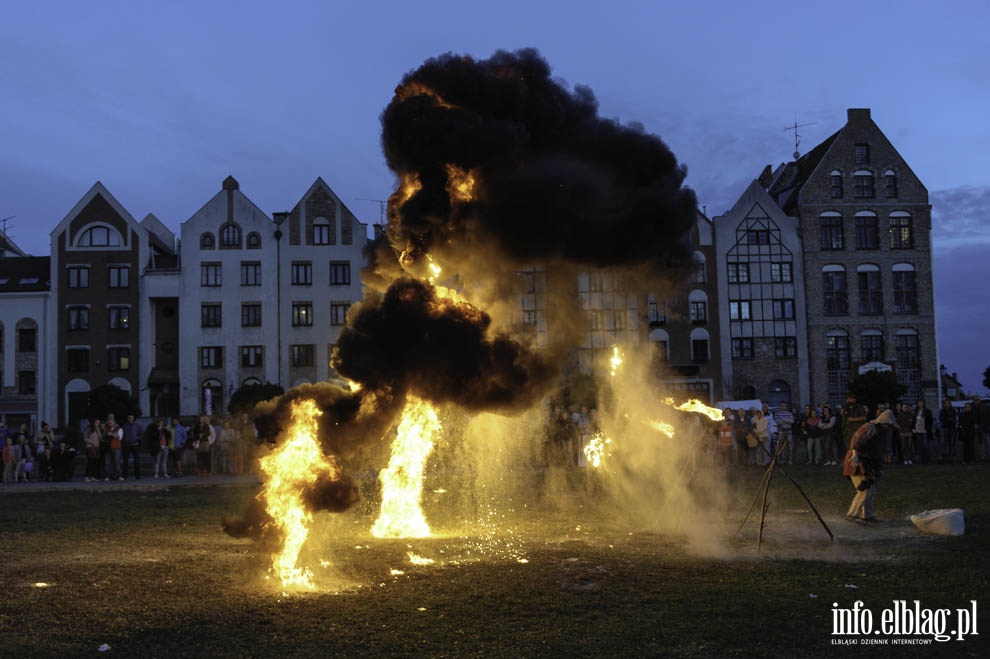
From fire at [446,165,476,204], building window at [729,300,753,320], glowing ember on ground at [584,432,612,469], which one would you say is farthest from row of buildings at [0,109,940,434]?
fire at [446,165,476,204]

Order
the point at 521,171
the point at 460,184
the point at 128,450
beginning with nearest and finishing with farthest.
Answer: the point at 521,171
the point at 460,184
the point at 128,450

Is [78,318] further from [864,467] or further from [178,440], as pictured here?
[864,467]

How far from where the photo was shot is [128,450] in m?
27.6

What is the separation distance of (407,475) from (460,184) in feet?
16.6

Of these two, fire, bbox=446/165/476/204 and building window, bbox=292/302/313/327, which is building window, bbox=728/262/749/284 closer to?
building window, bbox=292/302/313/327

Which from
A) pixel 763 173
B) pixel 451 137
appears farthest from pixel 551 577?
pixel 763 173

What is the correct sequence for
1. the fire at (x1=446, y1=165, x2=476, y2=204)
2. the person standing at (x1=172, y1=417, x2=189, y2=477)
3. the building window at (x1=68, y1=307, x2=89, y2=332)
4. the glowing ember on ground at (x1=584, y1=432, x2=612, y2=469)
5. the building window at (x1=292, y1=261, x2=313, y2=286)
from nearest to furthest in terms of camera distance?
1. the fire at (x1=446, y1=165, x2=476, y2=204)
2. the glowing ember on ground at (x1=584, y1=432, x2=612, y2=469)
3. the person standing at (x1=172, y1=417, x2=189, y2=477)
4. the building window at (x1=68, y1=307, x2=89, y2=332)
5. the building window at (x1=292, y1=261, x2=313, y2=286)

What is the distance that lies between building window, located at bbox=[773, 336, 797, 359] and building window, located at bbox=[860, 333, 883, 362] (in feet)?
15.0

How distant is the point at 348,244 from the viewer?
58.7 metres

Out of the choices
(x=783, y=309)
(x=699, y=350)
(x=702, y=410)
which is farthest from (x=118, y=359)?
(x=702, y=410)

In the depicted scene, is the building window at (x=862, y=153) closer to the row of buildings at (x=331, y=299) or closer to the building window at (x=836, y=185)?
the row of buildings at (x=331, y=299)

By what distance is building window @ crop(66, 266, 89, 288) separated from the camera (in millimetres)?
58156

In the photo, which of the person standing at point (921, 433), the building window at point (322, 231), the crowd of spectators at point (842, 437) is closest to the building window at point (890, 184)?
the crowd of spectators at point (842, 437)

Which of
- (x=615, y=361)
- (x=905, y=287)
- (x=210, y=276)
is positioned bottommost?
(x=615, y=361)
